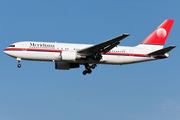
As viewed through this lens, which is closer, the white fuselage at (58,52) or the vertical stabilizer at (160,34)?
the white fuselage at (58,52)

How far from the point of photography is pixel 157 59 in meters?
43.6

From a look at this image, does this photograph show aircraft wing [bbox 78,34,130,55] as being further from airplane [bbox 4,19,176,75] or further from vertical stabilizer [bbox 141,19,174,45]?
vertical stabilizer [bbox 141,19,174,45]

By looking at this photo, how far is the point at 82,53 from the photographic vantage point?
40750 mm

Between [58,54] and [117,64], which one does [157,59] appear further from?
[58,54]

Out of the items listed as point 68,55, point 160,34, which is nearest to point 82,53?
point 68,55

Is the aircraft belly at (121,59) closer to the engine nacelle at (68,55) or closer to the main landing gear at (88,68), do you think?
the main landing gear at (88,68)

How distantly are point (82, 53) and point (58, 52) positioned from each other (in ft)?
10.4

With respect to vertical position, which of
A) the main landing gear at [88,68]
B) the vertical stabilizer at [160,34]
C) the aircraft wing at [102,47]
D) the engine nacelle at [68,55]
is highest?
the vertical stabilizer at [160,34]

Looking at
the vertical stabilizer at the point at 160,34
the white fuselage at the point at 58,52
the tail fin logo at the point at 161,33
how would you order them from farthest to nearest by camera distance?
1. the tail fin logo at the point at 161,33
2. the vertical stabilizer at the point at 160,34
3. the white fuselage at the point at 58,52

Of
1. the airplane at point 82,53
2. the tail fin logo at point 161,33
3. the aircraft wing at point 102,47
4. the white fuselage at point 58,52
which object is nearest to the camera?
the aircraft wing at point 102,47

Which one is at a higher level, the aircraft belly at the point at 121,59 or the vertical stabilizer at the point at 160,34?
the vertical stabilizer at the point at 160,34

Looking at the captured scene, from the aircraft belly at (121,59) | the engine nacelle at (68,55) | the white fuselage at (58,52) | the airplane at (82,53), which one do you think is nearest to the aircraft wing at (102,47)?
the airplane at (82,53)

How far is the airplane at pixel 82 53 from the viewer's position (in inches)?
1574

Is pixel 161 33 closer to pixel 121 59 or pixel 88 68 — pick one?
pixel 121 59
